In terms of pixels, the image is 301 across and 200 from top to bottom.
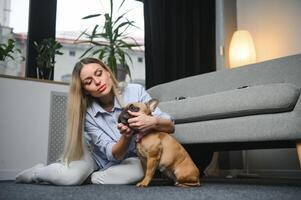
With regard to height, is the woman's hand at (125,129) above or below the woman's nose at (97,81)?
below

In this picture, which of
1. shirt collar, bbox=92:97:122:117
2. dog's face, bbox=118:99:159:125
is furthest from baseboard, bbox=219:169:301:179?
dog's face, bbox=118:99:159:125

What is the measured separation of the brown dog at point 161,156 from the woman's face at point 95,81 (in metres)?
0.29

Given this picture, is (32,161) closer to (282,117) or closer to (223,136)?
(223,136)

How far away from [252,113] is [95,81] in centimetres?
82

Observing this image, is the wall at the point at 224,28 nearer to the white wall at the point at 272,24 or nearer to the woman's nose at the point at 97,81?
the white wall at the point at 272,24

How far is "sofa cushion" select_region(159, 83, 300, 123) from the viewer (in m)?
1.63

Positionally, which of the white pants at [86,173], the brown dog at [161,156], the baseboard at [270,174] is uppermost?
the brown dog at [161,156]

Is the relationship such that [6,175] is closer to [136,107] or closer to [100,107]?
[100,107]

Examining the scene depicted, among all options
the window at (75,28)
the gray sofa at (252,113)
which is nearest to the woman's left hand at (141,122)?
the gray sofa at (252,113)

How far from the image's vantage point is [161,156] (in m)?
1.44

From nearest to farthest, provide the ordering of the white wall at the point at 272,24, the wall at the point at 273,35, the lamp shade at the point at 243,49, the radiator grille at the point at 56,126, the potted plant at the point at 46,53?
the radiator grille at the point at 56,126, the potted plant at the point at 46,53, the wall at the point at 273,35, the white wall at the point at 272,24, the lamp shade at the point at 243,49

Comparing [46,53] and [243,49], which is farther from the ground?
[243,49]

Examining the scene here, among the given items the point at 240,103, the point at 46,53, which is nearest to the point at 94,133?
the point at 240,103

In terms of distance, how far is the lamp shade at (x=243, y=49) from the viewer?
11.9ft
